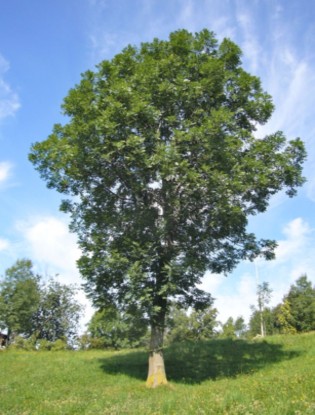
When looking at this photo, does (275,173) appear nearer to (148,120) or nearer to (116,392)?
(148,120)

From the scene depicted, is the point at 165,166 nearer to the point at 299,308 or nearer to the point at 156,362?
the point at 156,362

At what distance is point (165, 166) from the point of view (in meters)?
17.8

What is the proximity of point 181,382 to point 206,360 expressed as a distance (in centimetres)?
558

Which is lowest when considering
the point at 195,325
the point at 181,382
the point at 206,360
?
the point at 181,382

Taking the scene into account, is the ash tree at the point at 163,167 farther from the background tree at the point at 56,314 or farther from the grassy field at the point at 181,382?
the background tree at the point at 56,314

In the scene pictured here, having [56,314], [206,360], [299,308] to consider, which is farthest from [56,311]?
[206,360]

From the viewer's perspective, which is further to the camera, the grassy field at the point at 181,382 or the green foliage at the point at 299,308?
the green foliage at the point at 299,308

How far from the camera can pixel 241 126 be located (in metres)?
22.5

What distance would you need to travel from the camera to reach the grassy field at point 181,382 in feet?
35.9

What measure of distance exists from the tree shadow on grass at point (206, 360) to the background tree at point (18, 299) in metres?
50.7

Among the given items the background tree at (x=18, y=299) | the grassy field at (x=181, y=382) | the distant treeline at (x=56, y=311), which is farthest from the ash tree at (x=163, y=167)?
the background tree at (x=18, y=299)

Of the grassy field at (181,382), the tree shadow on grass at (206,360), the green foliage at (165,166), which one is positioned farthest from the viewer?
the tree shadow on grass at (206,360)

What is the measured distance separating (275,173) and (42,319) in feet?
236

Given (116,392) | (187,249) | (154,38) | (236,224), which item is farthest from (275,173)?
(116,392)
